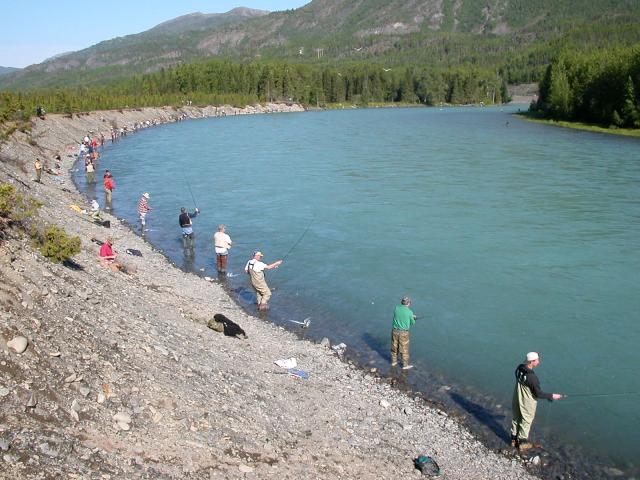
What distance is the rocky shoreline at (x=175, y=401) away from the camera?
30.7ft

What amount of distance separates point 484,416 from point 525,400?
1754mm

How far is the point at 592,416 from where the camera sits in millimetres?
13992

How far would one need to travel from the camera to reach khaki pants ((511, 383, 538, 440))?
1239cm

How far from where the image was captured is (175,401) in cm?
1130

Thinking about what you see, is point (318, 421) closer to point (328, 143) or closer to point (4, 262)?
point (4, 262)

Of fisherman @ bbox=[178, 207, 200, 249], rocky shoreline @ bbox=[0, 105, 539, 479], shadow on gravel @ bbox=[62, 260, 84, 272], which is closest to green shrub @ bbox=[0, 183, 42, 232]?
rocky shoreline @ bbox=[0, 105, 539, 479]

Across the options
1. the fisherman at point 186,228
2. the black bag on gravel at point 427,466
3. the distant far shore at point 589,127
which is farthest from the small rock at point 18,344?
the distant far shore at point 589,127

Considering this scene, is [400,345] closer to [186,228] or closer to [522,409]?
[522,409]

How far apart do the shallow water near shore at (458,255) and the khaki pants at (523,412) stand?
21.2 inches

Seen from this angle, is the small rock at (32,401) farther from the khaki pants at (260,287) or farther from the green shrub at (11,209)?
the khaki pants at (260,287)

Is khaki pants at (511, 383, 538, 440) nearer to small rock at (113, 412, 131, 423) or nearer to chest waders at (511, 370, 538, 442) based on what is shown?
chest waders at (511, 370, 538, 442)

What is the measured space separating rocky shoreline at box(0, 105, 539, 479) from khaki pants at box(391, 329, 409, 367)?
91 centimetres

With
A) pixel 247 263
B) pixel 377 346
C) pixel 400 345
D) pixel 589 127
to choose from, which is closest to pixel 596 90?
pixel 589 127

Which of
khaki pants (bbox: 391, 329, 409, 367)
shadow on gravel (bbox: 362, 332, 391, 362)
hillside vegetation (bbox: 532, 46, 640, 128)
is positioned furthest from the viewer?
hillside vegetation (bbox: 532, 46, 640, 128)
